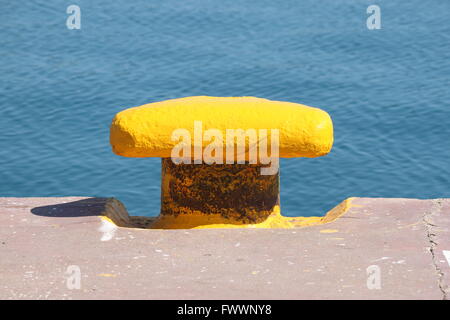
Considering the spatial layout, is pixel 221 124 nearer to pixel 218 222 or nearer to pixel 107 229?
pixel 218 222

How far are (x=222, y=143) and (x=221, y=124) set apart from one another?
134 millimetres

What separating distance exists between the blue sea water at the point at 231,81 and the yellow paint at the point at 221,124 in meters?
4.03

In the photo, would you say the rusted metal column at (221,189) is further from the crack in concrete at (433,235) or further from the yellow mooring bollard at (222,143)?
the crack in concrete at (433,235)

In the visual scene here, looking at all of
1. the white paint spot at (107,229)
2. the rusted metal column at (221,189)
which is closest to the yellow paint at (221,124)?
the rusted metal column at (221,189)

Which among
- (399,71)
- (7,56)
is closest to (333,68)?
(399,71)

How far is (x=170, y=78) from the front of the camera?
14.0 meters

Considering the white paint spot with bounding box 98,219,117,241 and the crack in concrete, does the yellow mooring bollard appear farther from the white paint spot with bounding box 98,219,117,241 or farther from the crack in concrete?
the crack in concrete

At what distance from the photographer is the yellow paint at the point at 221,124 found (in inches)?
234

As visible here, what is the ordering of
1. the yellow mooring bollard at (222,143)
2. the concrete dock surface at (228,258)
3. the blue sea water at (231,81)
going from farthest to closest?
1. the blue sea water at (231,81)
2. the yellow mooring bollard at (222,143)
3. the concrete dock surface at (228,258)

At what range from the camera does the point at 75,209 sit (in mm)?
6418
